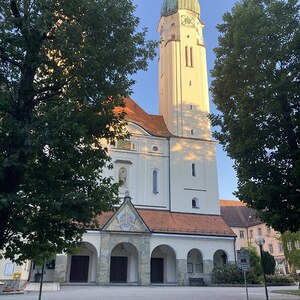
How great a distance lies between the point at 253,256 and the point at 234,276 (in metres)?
12.7

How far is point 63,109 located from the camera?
8164mm

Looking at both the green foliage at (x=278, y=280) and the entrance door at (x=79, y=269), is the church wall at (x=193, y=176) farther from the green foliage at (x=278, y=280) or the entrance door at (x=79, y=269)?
the entrance door at (x=79, y=269)

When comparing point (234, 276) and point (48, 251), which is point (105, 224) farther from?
point (48, 251)

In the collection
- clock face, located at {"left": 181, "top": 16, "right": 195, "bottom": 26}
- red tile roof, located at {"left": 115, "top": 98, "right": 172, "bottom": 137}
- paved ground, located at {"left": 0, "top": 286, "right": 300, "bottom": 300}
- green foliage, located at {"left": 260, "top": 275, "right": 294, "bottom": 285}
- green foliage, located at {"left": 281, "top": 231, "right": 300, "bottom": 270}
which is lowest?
paved ground, located at {"left": 0, "top": 286, "right": 300, "bottom": 300}

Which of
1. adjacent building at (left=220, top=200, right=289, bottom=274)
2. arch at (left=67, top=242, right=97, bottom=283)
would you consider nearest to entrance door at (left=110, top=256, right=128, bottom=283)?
arch at (left=67, top=242, right=97, bottom=283)

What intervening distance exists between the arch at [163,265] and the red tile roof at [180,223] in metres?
2.14

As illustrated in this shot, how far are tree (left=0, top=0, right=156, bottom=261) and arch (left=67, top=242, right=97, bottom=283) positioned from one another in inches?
891

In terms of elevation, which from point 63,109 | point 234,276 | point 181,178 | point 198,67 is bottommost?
point 234,276

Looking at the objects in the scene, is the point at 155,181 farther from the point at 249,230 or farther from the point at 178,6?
the point at 249,230

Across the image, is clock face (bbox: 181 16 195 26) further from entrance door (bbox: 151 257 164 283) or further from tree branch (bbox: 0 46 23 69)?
tree branch (bbox: 0 46 23 69)

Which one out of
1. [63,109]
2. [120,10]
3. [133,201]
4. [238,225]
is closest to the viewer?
[63,109]

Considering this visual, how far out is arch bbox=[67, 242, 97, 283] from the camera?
31125mm

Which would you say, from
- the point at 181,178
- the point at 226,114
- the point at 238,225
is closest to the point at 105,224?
the point at 181,178

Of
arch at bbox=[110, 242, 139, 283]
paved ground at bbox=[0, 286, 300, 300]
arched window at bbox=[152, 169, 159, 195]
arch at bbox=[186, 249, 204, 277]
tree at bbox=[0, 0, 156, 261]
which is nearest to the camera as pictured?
tree at bbox=[0, 0, 156, 261]
